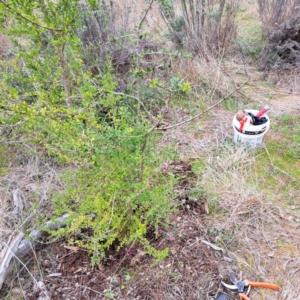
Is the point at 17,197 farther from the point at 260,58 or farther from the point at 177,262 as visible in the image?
the point at 260,58

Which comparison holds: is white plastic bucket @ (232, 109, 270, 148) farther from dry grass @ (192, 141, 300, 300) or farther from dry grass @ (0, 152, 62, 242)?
dry grass @ (0, 152, 62, 242)

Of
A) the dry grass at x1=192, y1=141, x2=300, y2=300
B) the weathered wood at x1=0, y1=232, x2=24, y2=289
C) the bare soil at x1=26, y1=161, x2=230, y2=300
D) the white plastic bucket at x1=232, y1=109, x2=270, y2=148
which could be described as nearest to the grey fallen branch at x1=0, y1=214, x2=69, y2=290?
the weathered wood at x1=0, y1=232, x2=24, y2=289

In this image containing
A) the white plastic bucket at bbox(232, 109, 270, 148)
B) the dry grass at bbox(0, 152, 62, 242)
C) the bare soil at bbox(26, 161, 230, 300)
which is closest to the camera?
the bare soil at bbox(26, 161, 230, 300)

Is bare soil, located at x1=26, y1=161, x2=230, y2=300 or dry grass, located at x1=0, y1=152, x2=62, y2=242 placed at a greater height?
dry grass, located at x1=0, y1=152, x2=62, y2=242

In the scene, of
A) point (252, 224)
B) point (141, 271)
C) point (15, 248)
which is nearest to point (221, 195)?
point (252, 224)

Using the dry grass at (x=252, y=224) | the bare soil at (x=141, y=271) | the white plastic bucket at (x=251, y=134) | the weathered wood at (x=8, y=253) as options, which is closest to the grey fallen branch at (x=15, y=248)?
the weathered wood at (x=8, y=253)

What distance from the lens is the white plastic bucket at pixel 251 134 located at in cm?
213

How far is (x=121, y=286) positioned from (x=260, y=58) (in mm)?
3200

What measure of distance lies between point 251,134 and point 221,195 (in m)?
0.60

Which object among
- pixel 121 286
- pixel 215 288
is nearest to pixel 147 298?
pixel 121 286

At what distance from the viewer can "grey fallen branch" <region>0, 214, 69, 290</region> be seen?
4.93 ft

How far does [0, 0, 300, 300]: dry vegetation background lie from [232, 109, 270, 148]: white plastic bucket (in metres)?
0.09

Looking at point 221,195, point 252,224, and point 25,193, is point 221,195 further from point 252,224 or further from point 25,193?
point 25,193

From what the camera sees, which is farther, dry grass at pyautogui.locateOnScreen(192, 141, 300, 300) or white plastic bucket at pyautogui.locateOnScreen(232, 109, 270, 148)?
white plastic bucket at pyautogui.locateOnScreen(232, 109, 270, 148)
